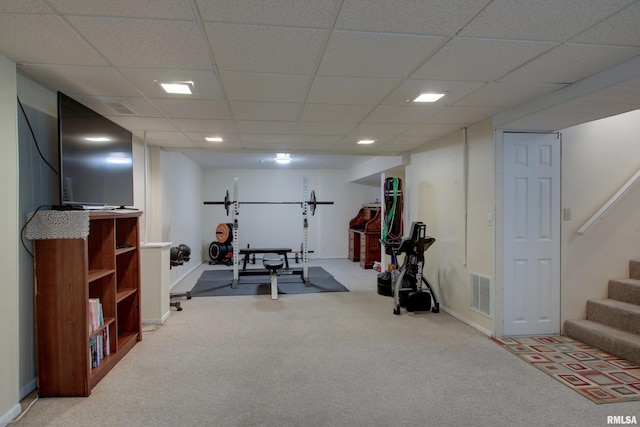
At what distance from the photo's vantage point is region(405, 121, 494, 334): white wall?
372 cm

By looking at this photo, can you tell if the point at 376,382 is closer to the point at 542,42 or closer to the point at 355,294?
the point at 542,42

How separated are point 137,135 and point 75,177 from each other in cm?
192

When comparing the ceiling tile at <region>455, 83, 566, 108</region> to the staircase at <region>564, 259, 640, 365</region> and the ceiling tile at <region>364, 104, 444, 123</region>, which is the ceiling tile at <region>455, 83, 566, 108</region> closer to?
the ceiling tile at <region>364, 104, 444, 123</region>

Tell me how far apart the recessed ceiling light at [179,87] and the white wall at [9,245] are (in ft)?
2.94

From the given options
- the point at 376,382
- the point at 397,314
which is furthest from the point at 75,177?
the point at 397,314

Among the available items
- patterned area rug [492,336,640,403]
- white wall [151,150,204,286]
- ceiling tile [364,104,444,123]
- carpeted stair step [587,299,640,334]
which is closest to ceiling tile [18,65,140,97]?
ceiling tile [364,104,444,123]

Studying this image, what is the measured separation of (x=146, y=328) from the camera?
151 inches

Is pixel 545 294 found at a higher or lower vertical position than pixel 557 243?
lower

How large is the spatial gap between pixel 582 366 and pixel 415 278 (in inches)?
76.8

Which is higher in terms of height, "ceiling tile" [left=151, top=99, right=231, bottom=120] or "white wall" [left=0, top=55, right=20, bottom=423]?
"ceiling tile" [left=151, top=99, right=231, bottom=120]

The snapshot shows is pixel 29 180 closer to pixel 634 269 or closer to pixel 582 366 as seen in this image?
pixel 582 366

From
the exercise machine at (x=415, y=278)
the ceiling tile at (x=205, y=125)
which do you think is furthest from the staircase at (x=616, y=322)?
the ceiling tile at (x=205, y=125)

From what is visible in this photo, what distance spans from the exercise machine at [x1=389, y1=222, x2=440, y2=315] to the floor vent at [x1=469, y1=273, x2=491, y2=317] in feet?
2.08

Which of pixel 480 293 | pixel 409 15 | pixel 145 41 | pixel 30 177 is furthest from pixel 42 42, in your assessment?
pixel 480 293
